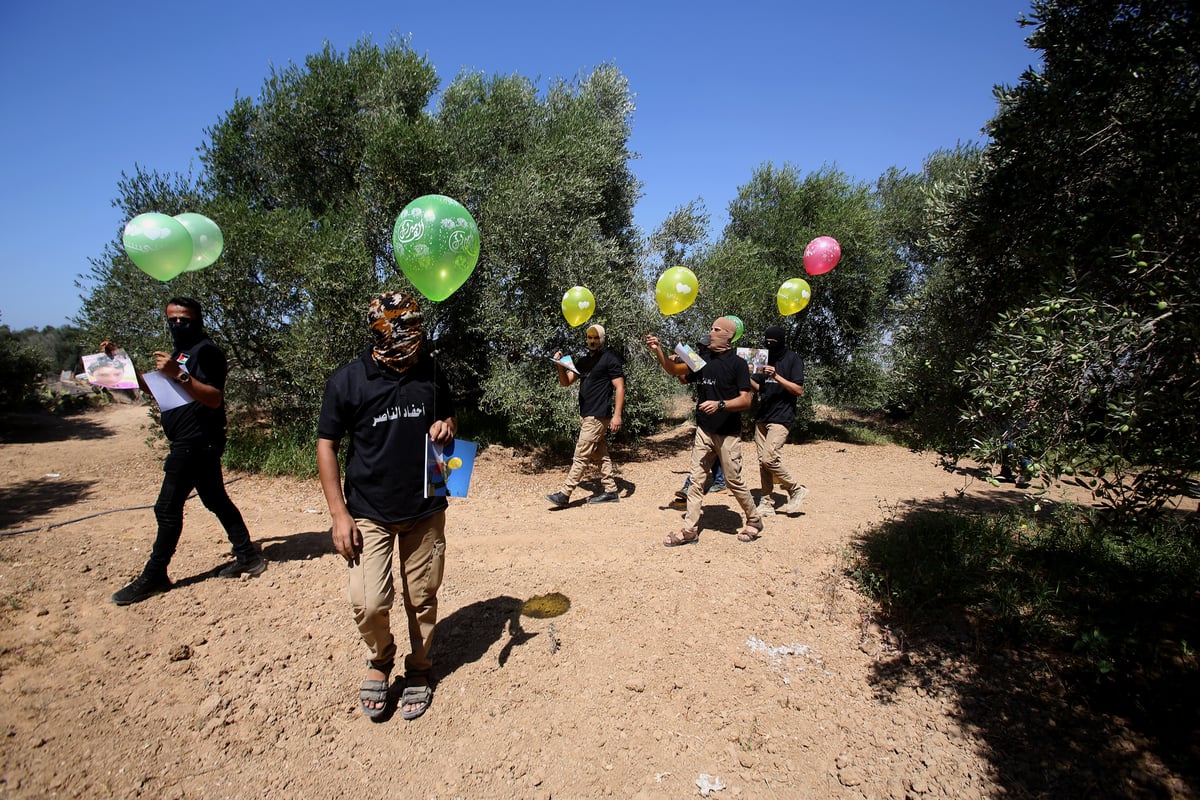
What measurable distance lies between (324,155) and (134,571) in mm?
8522

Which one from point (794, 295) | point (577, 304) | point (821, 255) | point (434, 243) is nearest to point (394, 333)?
point (434, 243)

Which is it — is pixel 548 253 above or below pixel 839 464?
above

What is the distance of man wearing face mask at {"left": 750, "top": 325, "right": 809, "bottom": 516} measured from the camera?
20.0ft

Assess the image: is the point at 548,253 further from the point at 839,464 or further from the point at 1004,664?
the point at 1004,664

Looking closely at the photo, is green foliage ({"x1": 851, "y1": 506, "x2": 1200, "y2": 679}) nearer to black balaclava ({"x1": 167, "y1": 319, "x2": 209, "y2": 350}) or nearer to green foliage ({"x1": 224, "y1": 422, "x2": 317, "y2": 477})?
black balaclava ({"x1": 167, "y1": 319, "x2": 209, "y2": 350})

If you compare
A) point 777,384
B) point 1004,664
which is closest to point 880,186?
point 777,384

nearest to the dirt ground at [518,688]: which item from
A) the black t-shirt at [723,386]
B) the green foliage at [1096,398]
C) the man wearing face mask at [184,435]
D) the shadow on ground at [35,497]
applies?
the man wearing face mask at [184,435]

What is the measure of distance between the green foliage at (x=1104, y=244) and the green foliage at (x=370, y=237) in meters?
6.62

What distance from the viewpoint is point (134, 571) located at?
4562mm

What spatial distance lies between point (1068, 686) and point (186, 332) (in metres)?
6.53

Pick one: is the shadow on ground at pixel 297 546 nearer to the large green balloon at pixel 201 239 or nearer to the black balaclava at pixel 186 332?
the black balaclava at pixel 186 332

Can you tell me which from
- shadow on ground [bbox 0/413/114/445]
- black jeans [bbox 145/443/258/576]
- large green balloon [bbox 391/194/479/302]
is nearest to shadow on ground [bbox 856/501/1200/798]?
large green balloon [bbox 391/194/479/302]

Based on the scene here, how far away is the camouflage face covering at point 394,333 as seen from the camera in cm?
293

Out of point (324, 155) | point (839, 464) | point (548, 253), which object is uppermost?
point (324, 155)
